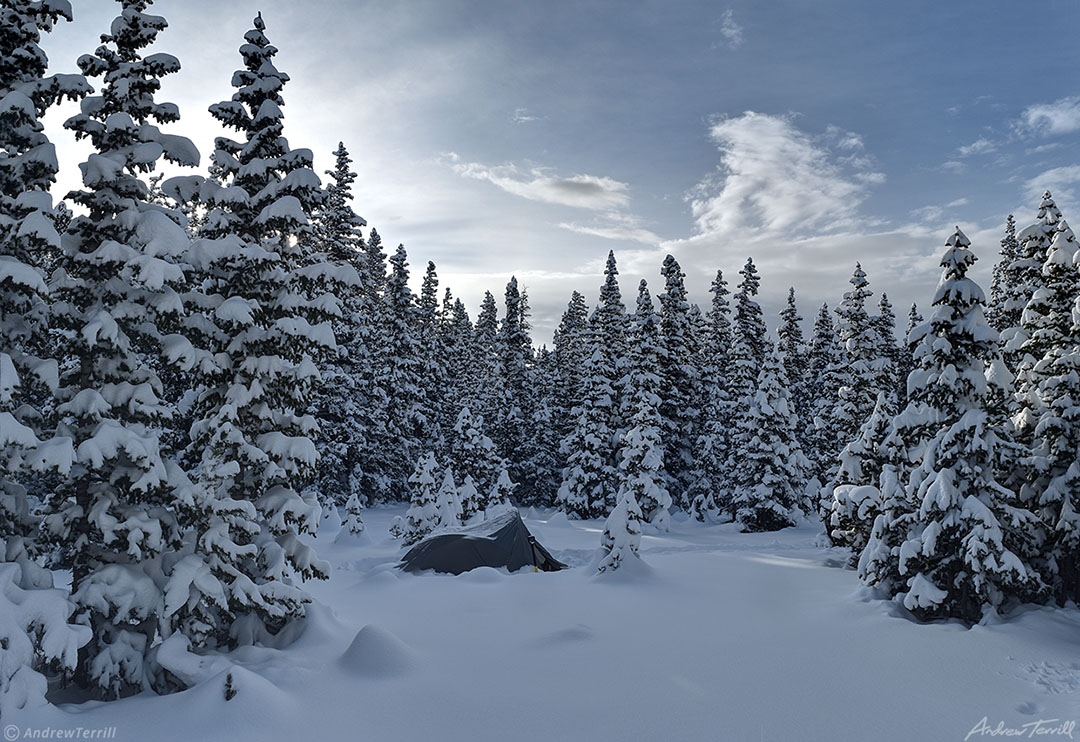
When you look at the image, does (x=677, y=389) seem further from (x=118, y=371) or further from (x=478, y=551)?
(x=118, y=371)

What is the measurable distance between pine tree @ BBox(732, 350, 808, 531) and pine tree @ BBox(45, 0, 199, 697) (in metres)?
29.7

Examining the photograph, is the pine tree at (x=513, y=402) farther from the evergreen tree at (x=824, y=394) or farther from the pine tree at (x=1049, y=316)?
the pine tree at (x=1049, y=316)

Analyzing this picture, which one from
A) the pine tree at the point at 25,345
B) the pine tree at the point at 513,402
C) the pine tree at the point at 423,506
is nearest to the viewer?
the pine tree at the point at 25,345

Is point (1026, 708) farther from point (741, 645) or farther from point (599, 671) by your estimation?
point (599, 671)

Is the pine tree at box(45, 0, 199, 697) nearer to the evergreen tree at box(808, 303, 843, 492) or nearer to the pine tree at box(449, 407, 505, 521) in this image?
the pine tree at box(449, 407, 505, 521)

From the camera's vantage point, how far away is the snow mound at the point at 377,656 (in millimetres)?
11562

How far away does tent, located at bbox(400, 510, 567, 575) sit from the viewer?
2117 cm

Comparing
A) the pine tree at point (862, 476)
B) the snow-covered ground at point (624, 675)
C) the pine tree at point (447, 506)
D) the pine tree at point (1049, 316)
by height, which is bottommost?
the snow-covered ground at point (624, 675)

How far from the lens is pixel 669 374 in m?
42.6

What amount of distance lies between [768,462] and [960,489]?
69.1 feet

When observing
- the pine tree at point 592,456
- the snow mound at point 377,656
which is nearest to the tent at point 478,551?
the snow mound at point 377,656

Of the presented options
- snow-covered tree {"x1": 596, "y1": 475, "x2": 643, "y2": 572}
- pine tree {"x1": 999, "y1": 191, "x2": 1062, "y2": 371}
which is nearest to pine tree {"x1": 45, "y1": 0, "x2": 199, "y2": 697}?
snow-covered tree {"x1": 596, "y1": 475, "x2": 643, "y2": 572}

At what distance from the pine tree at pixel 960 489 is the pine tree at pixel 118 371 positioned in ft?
50.3

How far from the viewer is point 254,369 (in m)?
12.9
